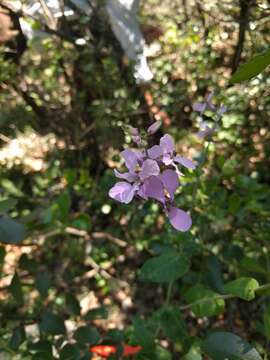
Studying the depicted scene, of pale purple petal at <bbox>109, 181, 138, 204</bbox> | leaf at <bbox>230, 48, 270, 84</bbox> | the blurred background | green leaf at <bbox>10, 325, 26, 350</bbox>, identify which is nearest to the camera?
leaf at <bbox>230, 48, 270, 84</bbox>

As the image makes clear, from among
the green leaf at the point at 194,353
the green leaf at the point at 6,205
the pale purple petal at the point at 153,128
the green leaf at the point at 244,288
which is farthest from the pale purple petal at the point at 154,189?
the green leaf at the point at 6,205

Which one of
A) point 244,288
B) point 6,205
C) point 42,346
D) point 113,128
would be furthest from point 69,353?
point 113,128

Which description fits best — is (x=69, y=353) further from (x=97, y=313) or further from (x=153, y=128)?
(x=153, y=128)

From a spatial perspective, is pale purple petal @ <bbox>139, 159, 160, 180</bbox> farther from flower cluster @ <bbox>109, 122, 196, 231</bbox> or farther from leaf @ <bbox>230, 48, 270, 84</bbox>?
leaf @ <bbox>230, 48, 270, 84</bbox>

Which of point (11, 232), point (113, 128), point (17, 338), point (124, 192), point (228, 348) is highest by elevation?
point (113, 128)

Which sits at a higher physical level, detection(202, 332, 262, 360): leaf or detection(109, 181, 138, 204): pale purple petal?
detection(109, 181, 138, 204): pale purple petal

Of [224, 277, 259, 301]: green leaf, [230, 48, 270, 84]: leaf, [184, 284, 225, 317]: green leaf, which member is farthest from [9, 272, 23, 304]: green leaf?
[230, 48, 270, 84]: leaf
